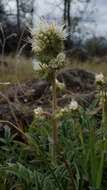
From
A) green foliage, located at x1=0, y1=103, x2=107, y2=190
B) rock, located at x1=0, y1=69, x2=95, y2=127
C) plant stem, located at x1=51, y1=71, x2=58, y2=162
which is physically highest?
plant stem, located at x1=51, y1=71, x2=58, y2=162

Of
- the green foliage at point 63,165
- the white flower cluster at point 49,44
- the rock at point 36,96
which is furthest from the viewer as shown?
the rock at point 36,96

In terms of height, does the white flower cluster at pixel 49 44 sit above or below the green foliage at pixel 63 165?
above

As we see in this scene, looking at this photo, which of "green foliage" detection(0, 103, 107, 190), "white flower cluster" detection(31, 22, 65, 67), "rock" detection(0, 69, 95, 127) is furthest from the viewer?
"rock" detection(0, 69, 95, 127)

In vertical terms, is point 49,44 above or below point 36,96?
above

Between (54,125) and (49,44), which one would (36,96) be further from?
(49,44)

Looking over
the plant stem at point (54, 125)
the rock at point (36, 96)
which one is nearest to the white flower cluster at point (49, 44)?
the plant stem at point (54, 125)

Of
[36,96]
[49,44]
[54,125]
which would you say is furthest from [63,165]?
[36,96]

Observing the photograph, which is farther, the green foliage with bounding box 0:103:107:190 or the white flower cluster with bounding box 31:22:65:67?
the white flower cluster with bounding box 31:22:65:67

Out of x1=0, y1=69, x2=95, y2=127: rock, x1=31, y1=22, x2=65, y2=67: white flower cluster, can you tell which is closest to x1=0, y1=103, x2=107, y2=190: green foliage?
x1=0, y1=69, x2=95, y2=127: rock

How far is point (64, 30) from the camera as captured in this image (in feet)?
6.44

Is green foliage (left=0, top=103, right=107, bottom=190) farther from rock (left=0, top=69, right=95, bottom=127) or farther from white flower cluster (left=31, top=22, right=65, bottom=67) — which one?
white flower cluster (left=31, top=22, right=65, bottom=67)

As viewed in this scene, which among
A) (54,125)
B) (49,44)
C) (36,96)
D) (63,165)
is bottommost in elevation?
(36,96)

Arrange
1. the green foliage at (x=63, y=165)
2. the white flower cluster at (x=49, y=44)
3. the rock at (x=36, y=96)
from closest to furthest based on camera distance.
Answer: the green foliage at (x=63, y=165) < the white flower cluster at (x=49, y=44) < the rock at (x=36, y=96)

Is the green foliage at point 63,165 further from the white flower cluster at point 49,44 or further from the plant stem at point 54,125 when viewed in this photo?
the white flower cluster at point 49,44
